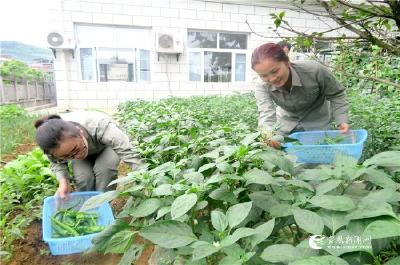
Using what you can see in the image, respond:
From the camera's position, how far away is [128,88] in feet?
30.7

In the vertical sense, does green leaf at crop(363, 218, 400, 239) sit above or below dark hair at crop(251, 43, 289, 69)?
below

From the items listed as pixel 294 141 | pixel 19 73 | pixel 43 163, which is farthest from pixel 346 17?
pixel 19 73

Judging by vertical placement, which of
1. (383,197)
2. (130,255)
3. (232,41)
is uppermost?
(232,41)

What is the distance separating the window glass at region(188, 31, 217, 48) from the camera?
9.79m

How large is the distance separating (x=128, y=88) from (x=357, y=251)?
9.13 metres

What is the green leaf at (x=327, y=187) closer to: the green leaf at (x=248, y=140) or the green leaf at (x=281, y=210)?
the green leaf at (x=281, y=210)

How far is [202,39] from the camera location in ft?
32.4

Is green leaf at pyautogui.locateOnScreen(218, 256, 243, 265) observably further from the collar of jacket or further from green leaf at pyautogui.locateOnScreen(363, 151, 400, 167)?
the collar of jacket

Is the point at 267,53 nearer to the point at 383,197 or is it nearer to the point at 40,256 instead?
the point at 383,197

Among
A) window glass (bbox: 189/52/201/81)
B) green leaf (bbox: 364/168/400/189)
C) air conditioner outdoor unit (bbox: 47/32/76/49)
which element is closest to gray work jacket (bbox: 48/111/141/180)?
green leaf (bbox: 364/168/400/189)

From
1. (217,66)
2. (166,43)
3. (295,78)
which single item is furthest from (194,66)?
(295,78)

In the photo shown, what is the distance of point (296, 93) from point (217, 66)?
7907 mm

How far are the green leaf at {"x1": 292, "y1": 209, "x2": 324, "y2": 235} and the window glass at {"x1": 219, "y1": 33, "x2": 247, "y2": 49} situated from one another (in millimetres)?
9723

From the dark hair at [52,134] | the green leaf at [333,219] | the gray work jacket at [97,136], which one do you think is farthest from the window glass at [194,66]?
the green leaf at [333,219]
